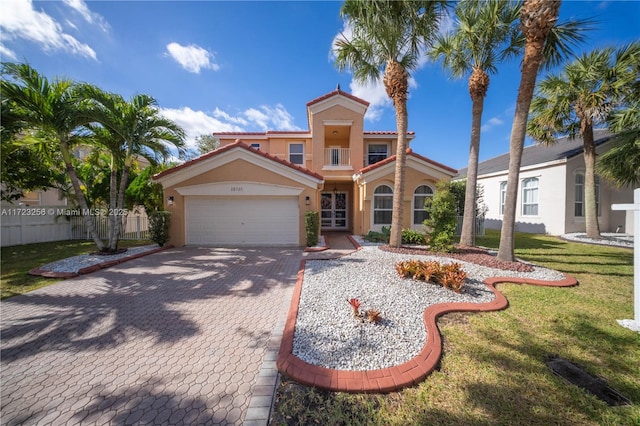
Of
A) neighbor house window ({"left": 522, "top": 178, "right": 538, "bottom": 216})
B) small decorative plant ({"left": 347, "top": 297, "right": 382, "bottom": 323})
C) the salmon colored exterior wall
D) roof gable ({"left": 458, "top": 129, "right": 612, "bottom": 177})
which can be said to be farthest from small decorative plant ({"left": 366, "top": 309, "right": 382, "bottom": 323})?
neighbor house window ({"left": 522, "top": 178, "right": 538, "bottom": 216})

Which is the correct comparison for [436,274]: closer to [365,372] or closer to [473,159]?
[365,372]

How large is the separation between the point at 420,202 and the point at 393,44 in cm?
807

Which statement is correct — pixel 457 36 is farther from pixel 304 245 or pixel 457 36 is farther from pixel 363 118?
pixel 304 245

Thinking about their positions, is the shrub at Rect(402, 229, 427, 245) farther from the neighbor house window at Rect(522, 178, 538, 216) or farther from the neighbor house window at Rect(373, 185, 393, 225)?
the neighbor house window at Rect(522, 178, 538, 216)

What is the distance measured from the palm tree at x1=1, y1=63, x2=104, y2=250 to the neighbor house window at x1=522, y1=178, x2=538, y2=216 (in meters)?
25.8

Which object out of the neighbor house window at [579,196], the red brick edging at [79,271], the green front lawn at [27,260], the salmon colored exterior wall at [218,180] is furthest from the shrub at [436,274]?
the neighbor house window at [579,196]

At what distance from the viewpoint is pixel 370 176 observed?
42.0ft

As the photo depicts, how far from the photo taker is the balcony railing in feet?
53.3

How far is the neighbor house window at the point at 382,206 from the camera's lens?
43.3 ft

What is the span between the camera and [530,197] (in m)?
16.6

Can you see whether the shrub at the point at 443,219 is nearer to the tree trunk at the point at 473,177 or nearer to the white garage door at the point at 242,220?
the tree trunk at the point at 473,177

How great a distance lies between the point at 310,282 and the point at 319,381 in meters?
3.35

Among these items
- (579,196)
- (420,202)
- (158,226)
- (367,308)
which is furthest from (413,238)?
(579,196)

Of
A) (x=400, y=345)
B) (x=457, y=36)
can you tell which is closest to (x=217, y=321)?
(x=400, y=345)
